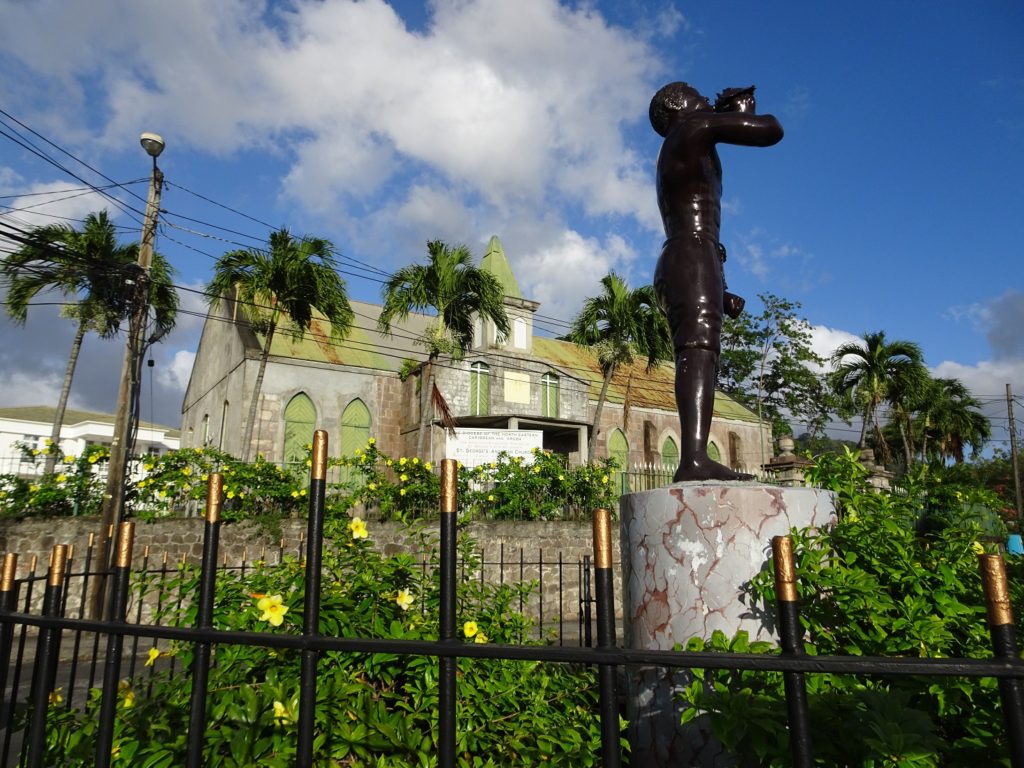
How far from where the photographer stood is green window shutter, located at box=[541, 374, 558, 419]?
76.4 feet

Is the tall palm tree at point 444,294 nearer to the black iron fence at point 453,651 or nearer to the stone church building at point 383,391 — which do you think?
the stone church building at point 383,391

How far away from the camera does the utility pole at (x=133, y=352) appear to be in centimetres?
1128

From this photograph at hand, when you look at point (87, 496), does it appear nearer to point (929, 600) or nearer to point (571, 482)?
point (571, 482)

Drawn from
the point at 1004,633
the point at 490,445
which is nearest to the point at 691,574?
the point at 1004,633

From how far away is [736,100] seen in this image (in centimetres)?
372

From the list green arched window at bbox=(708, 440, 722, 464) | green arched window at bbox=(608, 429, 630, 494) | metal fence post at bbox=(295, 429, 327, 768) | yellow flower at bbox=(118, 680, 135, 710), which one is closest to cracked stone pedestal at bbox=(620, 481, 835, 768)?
metal fence post at bbox=(295, 429, 327, 768)

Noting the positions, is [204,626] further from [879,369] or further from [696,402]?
[879,369]

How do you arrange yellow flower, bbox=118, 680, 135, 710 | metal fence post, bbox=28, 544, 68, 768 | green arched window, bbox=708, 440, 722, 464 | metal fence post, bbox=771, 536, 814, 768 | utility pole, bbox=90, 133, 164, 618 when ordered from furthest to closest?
green arched window, bbox=708, 440, 722, 464, utility pole, bbox=90, 133, 164, 618, yellow flower, bbox=118, 680, 135, 710, metal fence post, bbox=28, 544, 68, 768, metal fence post, bbox=771, 536, 814, 768

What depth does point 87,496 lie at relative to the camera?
11969 mm

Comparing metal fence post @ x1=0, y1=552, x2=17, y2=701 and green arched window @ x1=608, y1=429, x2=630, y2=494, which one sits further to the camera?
green arched window @ x1=608, y1=429, x2=630, y2=494

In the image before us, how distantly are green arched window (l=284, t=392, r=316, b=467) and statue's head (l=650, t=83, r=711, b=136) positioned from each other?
17927 millimetres

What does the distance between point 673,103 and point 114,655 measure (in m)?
3.90

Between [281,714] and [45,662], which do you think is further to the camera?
[281,714]

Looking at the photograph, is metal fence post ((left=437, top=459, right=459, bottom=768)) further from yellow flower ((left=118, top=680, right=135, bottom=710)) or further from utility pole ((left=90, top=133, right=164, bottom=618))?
utility pole ((left=90, top=133, right=164, bottom=618))
